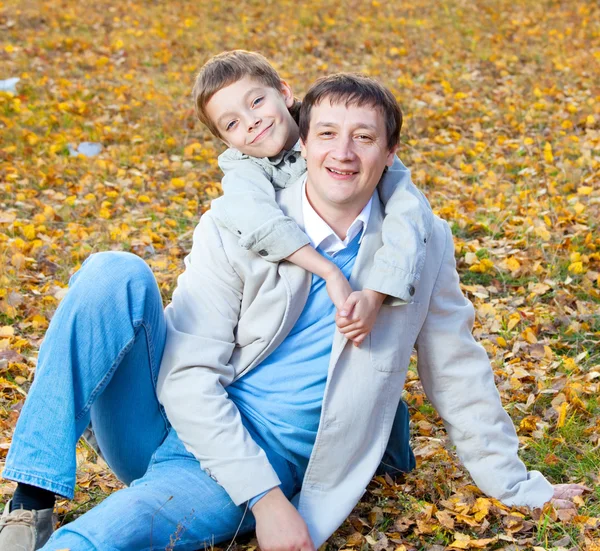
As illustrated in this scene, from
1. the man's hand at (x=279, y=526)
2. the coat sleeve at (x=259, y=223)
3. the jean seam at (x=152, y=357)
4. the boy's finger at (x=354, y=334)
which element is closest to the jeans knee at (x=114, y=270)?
the jean seam at (x=152, y=357)

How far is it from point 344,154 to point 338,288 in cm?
36

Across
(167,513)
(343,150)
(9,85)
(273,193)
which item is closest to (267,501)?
(167,513)

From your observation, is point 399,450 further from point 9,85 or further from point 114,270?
point 9,85

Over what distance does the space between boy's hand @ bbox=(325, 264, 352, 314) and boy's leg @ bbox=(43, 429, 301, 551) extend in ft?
1.70

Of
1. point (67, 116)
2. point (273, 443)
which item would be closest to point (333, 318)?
point (273, 443)

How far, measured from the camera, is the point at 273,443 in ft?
7.55

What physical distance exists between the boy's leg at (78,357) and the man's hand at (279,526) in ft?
1.62

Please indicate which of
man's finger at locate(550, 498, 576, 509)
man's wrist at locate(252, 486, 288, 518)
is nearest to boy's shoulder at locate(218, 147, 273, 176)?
man's wrist at locate(252, 486, 288, 518)

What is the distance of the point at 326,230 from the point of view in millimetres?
2246

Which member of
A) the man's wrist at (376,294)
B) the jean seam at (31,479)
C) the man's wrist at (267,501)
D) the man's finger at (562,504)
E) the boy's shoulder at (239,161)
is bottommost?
the man's finger at (562,504)

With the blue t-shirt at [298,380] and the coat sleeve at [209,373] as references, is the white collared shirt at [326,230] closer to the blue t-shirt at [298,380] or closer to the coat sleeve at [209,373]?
the blue t-shirt at [298,380]

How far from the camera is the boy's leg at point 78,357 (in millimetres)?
2057

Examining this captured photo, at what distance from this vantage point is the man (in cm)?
212

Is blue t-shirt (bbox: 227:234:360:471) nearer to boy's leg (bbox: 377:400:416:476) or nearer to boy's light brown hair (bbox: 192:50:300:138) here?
boy's leg (bbox: 377:400:416:476)
